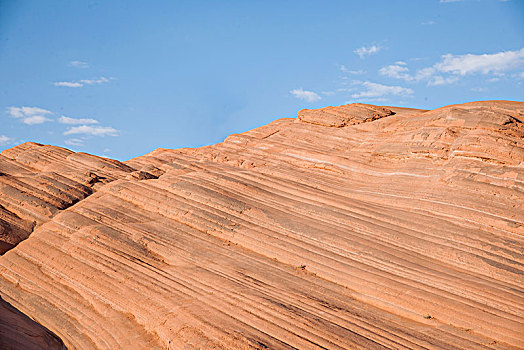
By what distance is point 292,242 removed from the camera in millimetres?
18578

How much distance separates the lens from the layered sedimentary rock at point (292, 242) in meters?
14.5

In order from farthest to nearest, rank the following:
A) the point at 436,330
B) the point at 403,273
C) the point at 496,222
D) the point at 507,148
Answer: the point at 507,148, the point at 496,222, the point at 403,273, the point at 436,330

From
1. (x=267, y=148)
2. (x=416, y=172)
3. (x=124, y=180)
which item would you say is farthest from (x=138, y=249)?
(x=416, y=172)

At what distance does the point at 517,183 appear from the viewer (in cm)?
1942

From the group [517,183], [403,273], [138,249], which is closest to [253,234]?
[138,249]

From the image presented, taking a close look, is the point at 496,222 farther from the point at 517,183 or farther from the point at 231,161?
the point at 231,161

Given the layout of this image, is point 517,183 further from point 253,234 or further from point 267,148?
point 267,148

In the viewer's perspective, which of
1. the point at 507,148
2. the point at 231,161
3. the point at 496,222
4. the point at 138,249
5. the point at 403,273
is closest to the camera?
the point at 403,273

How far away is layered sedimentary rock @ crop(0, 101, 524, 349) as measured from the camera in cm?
1447

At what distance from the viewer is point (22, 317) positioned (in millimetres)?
17172

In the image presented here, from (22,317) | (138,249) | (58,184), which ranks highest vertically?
(58,184)

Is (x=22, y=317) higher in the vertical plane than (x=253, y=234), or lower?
lower

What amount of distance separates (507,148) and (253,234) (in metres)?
12.3

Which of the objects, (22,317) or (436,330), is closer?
(436,330)
